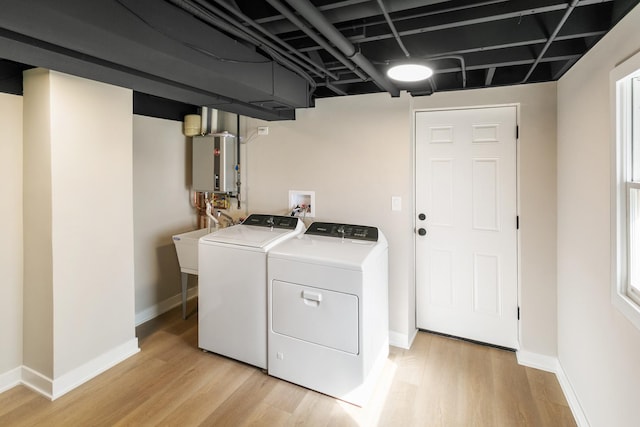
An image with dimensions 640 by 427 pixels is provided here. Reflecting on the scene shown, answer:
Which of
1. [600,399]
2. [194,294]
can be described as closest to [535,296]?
[600,399]

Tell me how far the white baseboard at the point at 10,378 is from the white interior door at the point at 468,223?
307cm

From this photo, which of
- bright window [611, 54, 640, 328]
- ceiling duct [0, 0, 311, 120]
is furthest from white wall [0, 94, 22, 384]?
bright window [611, 54, 640, 328]

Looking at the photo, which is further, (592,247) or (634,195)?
(592,247)

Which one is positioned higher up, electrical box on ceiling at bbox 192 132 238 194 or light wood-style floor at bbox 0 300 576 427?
electrical box on ceiling at bbox 192 132 238 194

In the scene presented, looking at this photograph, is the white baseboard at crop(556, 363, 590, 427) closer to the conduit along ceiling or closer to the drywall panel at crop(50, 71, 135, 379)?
the conduit along ceiling

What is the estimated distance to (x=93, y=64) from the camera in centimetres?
157

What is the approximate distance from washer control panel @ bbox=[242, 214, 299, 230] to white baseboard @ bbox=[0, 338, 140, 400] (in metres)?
1.49

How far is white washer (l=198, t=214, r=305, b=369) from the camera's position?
2.42 metres

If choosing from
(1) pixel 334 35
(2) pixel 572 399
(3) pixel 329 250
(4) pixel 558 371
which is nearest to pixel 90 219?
(3) pixel 329 250

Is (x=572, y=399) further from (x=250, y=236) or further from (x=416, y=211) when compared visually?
(x=250, y=236)

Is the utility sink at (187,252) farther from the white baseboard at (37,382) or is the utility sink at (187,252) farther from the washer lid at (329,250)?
the white baseboard at (37,382)

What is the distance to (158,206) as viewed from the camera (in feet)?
11.0

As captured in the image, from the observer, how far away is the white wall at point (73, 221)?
2.09 meters

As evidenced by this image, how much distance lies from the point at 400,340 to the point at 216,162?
2.39m
